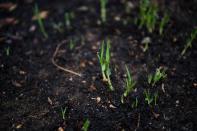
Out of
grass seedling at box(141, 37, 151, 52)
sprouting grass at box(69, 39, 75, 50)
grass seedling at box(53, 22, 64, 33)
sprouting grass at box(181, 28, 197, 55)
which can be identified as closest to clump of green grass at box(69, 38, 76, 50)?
sprouting grass at box(69, 39, 75, 50)

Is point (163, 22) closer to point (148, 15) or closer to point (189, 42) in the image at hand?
point (148, 15)

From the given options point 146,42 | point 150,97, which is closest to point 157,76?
point 150,97

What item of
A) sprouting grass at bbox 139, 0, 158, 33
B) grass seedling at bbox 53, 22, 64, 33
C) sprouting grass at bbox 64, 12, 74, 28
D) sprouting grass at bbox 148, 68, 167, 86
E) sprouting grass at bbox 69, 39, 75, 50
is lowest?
sprouting grass at bbox 148, 68, 167, 86

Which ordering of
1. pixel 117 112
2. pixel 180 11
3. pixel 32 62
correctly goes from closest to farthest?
pixel 117 112, pixel 32 62, pixel 180 11

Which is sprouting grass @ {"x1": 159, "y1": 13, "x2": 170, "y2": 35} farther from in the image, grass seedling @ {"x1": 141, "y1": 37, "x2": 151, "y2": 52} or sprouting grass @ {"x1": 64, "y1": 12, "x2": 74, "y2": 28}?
sprouting grass @ {"x1": 64, "y1": 12, "x2": 74, "y2": 28}

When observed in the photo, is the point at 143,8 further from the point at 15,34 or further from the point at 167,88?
the point at 15,34

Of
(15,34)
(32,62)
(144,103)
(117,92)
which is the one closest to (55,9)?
(15,34)

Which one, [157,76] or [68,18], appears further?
[68,18]
